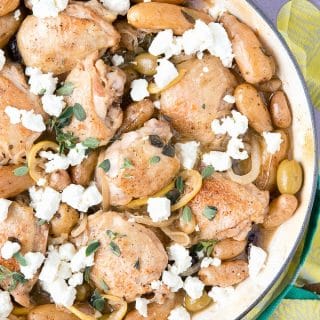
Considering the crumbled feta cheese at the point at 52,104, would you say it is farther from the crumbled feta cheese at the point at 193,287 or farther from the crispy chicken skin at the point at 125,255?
the crumbled feta cheese at the point at 193,287

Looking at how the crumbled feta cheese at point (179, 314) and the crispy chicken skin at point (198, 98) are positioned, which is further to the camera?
the crumbled feta cheese at point (179, 314)

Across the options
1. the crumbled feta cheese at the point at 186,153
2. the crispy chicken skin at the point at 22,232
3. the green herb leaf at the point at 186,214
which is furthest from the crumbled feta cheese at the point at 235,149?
the crispy chicken skin at the point at 22,232

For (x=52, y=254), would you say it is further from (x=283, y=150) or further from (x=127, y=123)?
(x=283, y=150)

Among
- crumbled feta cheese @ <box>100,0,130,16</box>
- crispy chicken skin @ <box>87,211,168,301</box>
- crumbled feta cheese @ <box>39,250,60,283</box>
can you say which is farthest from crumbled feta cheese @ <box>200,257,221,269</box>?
crumbled feta cheese @ <box>100,0,130,16</box>

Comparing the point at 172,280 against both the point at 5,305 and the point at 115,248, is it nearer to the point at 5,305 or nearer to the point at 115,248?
the point at 115,248

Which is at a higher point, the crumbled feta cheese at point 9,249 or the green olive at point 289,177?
the green olive at point 289,177

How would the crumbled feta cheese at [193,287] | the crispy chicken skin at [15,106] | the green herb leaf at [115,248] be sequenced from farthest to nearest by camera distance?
the crumbled feta cheese at [193,287]
the green herb leaf at [115,248]
the crispy chicken skin at [15,106]

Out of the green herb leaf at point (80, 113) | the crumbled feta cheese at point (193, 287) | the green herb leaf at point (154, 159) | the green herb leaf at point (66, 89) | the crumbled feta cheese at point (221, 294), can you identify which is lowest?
the crumbled feta cheese at point (221, 294)

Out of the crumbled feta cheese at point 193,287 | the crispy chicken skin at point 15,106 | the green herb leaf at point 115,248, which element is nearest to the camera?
the crispy chicken skin at point 15,106
